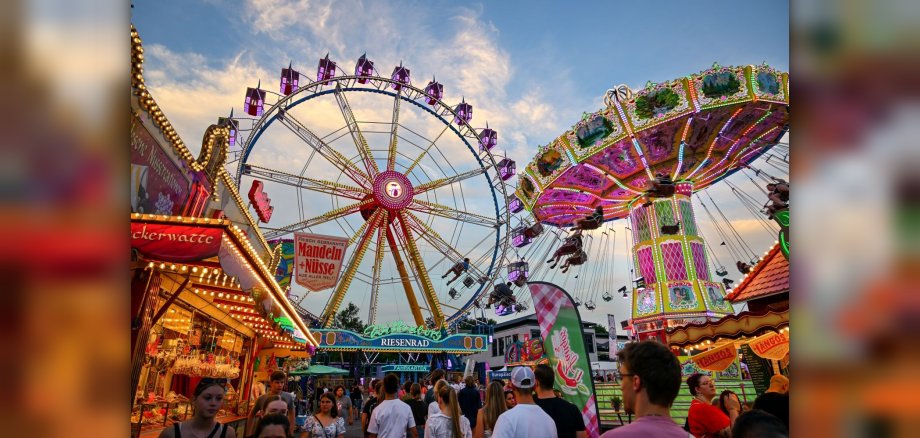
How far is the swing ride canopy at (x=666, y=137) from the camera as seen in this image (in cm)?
2128

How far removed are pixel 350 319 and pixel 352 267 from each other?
46.0 m

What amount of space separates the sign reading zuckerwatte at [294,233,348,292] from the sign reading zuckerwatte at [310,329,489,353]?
10127mm

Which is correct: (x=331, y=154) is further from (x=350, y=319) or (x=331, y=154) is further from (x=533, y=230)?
(x=350, y=319)

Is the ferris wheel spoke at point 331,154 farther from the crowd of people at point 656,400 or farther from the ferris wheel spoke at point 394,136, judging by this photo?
the crowd of people at point 656,400

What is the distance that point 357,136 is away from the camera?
26625 millimetres

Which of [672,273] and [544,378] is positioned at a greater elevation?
[672,273]

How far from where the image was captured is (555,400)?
4375 mm

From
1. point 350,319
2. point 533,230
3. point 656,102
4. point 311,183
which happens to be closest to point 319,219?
point 311,183

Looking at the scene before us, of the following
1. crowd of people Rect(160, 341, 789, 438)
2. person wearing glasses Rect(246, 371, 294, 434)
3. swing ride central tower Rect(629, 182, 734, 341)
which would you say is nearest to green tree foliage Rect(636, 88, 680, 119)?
swing ride central tower Rect(629, 182, 734, 341)

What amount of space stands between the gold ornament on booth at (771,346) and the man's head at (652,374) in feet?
34.6

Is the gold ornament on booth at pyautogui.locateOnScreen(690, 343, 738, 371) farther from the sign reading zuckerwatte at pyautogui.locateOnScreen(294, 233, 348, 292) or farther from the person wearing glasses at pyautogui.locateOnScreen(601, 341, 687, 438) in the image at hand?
the person wearing glasses at pyautogui.locateOnScreen(601, 341, 687, 438)

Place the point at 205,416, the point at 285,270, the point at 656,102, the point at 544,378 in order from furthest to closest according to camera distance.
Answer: the point at 656,102, the point at 285,270, the point at 544,378, the point at 205,416
